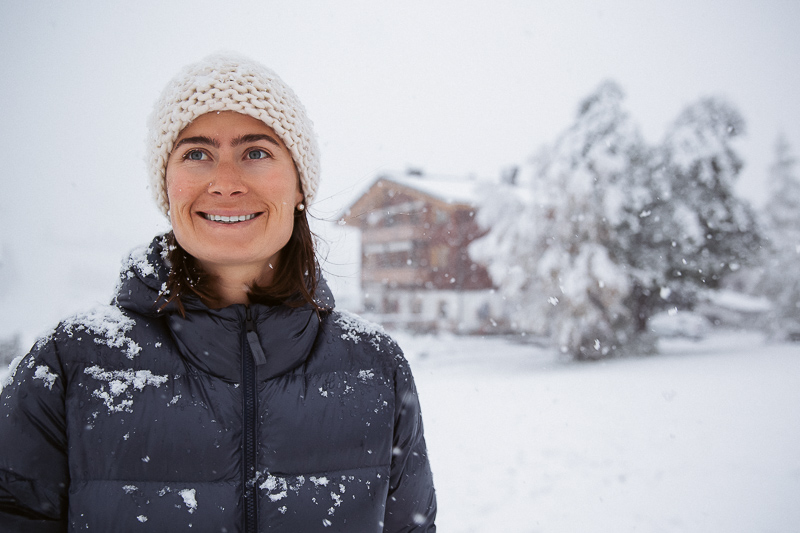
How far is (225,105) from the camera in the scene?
1.34 m

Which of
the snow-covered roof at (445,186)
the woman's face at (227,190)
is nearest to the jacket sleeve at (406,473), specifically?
the woman's face at (227,190)

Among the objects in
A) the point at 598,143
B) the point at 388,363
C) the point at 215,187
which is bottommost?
the point at 388,363

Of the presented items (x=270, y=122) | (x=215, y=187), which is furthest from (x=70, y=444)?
(x=270, y=122)

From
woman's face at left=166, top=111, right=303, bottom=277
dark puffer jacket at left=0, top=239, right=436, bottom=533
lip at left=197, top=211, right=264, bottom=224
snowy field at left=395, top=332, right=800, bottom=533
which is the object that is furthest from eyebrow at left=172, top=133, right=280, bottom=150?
snowy field at left=395, top=332, right=800, bottom=533

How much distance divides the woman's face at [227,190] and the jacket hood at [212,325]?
129mm

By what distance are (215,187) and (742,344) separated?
2625 centimetres

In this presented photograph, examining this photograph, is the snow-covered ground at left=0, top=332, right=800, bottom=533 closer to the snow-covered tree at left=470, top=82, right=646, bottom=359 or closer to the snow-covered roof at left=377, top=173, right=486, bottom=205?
the snow-covered tree at left=470, top=82, right=646, bottom=359

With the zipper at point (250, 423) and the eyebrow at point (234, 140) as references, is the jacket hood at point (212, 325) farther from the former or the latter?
the eyebrow at point (234, 140)

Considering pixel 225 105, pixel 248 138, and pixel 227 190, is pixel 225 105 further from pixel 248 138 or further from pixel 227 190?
pixel 227 190

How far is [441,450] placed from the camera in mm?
6270

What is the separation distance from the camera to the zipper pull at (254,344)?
1300mm

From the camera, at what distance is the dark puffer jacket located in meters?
1.16

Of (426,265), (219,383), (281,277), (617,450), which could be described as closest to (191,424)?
(219,383)

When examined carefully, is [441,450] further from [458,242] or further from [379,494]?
[458,242]
